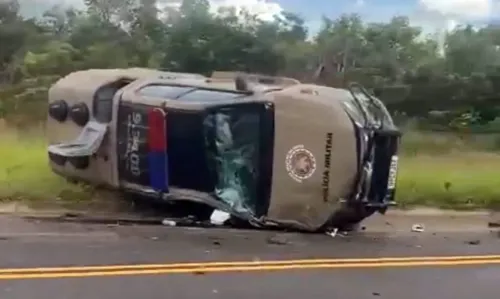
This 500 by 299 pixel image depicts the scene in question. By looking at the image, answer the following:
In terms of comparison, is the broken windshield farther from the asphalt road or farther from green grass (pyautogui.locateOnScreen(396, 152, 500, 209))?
green grass (pyautogui.locateOnScreen(396, 152, 500, 209))

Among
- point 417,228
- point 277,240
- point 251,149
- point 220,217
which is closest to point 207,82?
point 251,149

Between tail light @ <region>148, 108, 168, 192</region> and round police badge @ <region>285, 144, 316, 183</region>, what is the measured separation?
1.31m

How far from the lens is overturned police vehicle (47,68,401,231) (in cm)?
816

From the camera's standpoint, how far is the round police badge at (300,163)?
8.17 meters

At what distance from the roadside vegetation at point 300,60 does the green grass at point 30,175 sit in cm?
6

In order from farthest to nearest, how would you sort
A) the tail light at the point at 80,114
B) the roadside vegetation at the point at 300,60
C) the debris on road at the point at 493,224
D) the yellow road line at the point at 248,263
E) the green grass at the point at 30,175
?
the roadside vegetation at the point at 300,60
the debris on road at the point at 493,224
the tail light at the point at 80,114
the green grass at the point at 30,175
the yellow road line at the point at 248,263

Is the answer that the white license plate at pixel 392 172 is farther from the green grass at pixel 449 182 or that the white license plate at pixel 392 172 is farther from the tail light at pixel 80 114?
the tail light at pixel 80 114

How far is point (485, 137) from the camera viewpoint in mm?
13242

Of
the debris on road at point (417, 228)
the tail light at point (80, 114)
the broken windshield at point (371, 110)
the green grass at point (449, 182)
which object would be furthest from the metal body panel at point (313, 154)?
the green grass at point (449, 182)

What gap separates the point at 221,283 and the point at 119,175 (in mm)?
3299

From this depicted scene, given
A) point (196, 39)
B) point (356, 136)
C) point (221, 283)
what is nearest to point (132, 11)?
point (196, 39)

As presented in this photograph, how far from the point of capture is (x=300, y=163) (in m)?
8.20

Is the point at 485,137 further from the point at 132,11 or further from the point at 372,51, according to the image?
the point at 132,11

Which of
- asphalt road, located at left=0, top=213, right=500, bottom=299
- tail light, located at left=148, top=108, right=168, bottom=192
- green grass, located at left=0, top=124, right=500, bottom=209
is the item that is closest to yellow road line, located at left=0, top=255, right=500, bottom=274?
asphalt road, located at left=0, top=213, right=500, bottom=299
